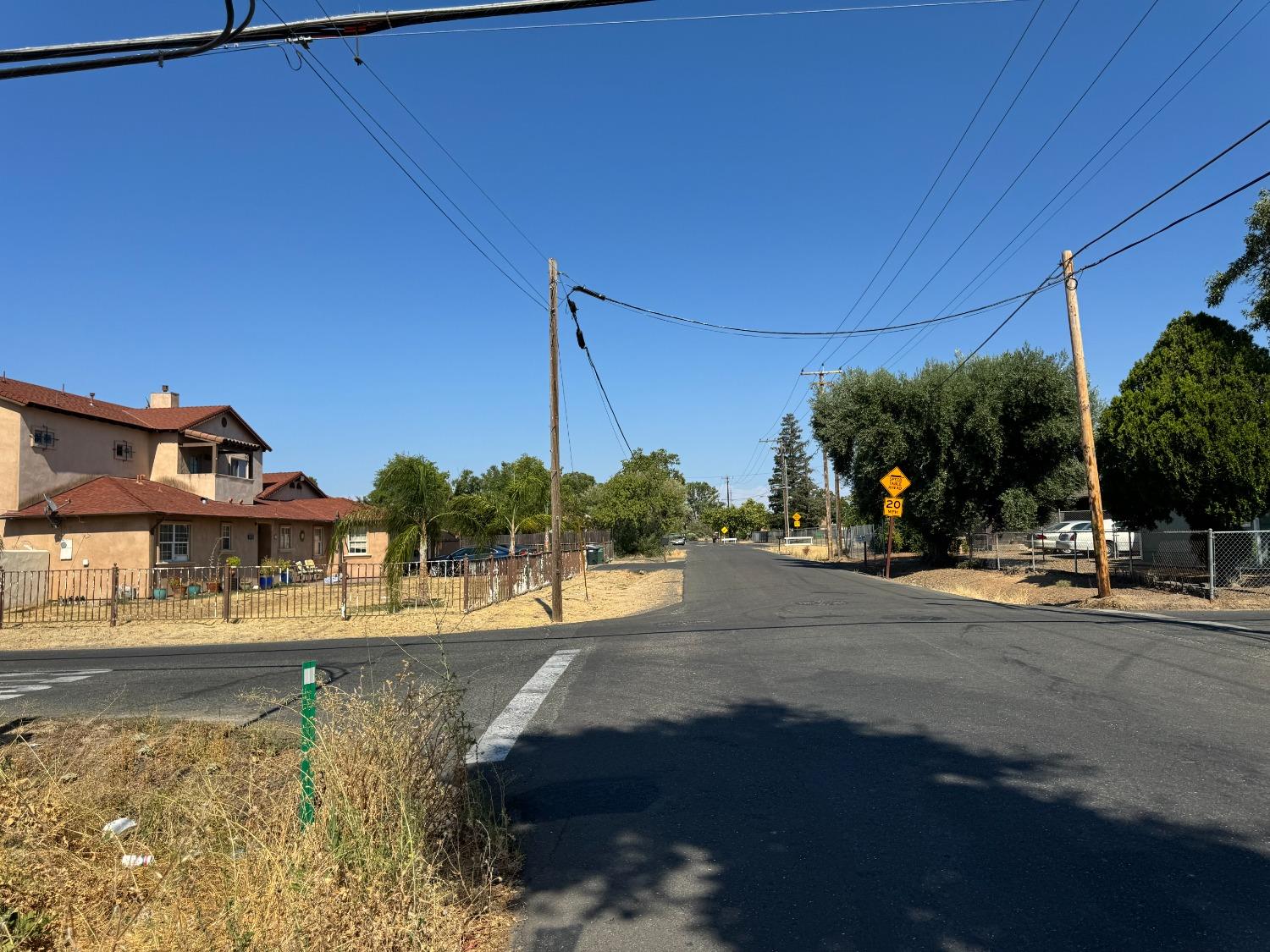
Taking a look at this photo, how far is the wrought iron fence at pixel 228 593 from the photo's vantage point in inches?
799

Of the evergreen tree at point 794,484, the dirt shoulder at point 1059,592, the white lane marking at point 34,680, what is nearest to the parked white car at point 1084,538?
the dirt shoulder at point 1059,592

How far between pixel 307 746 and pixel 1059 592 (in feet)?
68.6

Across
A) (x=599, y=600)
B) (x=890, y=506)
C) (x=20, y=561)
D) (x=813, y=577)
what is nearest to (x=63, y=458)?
(x=20, y=561)

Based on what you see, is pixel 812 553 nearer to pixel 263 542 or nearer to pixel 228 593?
pixel 263 542

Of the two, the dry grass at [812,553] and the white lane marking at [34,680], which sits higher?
the dry grass at [812,553]

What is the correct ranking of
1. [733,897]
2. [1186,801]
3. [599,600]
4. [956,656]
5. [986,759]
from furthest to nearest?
[599,600] → [956,656] → [986,759] → [1186,801] → [733,897]

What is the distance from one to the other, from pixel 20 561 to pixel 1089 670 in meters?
28.4

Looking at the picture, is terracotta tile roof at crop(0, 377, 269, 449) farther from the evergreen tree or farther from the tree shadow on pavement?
the evergreen tree

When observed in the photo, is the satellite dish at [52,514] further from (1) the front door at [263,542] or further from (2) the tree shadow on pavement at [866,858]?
(2) the tree shadow on pavement at [866,858]

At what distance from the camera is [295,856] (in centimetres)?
362

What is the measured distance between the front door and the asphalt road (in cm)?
2440

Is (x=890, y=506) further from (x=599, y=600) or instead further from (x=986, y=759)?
(x=986, y=759)

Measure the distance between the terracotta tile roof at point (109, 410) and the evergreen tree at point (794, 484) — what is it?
92.8 metres

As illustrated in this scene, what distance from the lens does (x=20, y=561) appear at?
25203 millimetres
